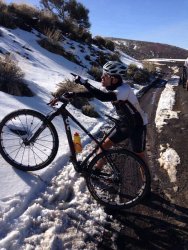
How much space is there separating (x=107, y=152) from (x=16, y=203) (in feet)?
4.68

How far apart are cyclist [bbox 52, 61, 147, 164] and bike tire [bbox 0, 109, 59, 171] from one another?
75 centimetres

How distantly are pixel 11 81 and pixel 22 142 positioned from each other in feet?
12.9

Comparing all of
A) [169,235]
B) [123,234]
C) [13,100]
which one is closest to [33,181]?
[123,234]

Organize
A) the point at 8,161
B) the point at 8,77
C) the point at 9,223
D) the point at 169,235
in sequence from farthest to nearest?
the point at 8,77, the point at 8,161, the point at 169,235, the point at 9,223

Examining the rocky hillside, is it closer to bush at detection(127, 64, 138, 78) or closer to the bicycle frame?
bush at detection(127, 64, 138, 78)

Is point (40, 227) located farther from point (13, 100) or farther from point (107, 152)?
point (13, 100)

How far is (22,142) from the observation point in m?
5.44

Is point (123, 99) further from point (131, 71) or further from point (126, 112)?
point (131, 71)

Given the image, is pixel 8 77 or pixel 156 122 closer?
pixel 8 77

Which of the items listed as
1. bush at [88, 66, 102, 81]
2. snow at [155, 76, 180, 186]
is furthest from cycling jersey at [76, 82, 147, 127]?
bush at [88, 66, 102, 81]

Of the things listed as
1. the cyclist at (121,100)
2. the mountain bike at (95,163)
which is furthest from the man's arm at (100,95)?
the mountain bike at (95,163)

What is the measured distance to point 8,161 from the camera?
212 inches

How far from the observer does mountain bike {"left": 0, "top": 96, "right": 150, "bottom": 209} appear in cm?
494

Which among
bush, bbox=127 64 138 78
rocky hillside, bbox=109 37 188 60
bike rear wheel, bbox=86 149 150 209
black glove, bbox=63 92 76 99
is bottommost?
bike rear wheel, bbox=86 149 150 209
